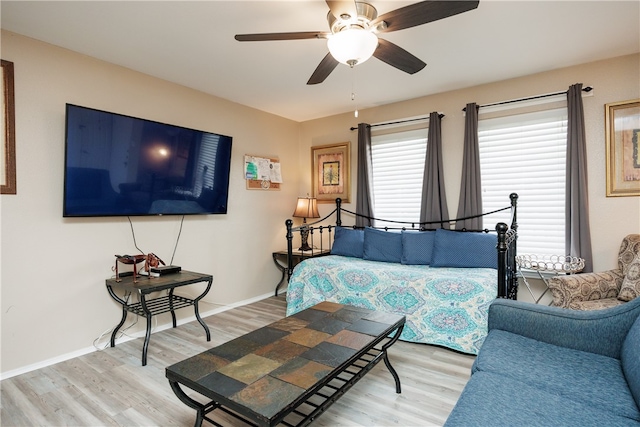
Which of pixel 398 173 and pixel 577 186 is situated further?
pixel 398 173

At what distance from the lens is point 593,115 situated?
2893 millimetres

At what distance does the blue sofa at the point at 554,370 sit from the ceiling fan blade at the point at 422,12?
156cm

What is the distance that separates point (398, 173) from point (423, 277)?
1559 millimetres

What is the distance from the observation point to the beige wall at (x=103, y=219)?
2369 millimetres

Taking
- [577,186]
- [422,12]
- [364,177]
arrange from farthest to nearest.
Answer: [364,177]
[577,186]
[422,12]

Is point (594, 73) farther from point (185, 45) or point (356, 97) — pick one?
point (185, 45)

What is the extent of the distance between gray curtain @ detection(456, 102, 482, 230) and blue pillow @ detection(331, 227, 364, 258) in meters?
1.16

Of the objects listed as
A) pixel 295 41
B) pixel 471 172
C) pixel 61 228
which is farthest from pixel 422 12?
pixel 61 228

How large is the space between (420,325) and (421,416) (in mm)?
993

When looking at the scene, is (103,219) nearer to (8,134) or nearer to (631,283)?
(8,134)

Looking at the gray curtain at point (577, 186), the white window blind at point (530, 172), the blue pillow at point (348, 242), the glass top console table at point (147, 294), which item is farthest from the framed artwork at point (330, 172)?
the gray curtain at point (577, 186)

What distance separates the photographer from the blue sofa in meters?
1.12

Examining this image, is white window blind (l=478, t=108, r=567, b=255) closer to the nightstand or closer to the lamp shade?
the nightstand

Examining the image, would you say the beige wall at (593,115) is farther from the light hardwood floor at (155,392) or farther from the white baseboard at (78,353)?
the white baseboard at (78,353)
